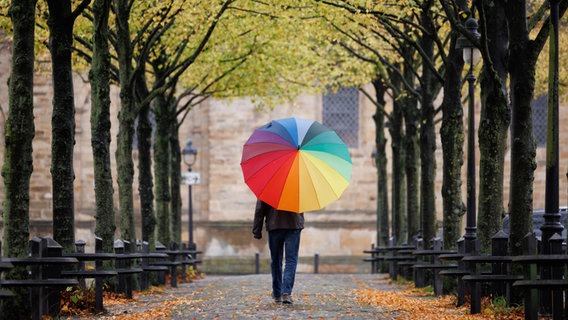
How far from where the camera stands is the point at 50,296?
14.1m

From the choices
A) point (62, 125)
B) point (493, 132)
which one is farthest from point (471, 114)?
point (62, 125)

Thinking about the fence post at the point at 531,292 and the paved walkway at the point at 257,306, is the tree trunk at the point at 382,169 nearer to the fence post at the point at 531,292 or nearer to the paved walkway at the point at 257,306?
the paved walkway at the point at 257,306

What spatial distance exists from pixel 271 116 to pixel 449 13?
2859cm

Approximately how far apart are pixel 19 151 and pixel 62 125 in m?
2.79

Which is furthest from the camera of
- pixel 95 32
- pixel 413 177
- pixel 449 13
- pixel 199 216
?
pixel 199 216

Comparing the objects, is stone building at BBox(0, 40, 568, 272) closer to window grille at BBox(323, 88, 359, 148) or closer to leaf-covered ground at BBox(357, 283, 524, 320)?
window grille at BBox(323, 88, 359, 148)

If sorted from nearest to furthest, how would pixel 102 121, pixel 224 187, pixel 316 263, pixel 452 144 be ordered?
pixel 102 121, pixel 452 144, pixel 316 263, pixel 224 187

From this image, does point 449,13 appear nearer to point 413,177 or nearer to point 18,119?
point 18,119

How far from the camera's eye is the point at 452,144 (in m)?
21.4

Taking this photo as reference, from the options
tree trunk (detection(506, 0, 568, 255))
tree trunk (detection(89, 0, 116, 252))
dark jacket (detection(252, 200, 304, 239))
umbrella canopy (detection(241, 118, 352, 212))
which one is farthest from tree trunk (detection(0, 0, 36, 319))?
tree trunk (detection(506, 0, 568, 255))

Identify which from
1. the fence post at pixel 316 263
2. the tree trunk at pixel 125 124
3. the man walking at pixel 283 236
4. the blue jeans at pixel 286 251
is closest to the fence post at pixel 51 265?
the man walking at pixel 283 236

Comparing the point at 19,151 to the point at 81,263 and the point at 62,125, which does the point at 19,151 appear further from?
the point at 81,263

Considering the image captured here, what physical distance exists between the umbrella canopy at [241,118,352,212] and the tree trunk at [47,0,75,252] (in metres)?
2.46

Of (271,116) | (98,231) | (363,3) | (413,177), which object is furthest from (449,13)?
(271,116)
